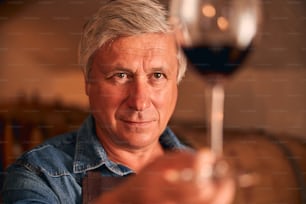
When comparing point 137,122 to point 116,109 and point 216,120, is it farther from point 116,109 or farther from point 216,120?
point 216,120

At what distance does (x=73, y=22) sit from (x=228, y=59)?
24.0 inches

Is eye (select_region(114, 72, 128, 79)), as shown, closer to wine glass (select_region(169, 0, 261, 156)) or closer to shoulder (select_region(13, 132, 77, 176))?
shoulder (select_region(13, 132, 77, 176))

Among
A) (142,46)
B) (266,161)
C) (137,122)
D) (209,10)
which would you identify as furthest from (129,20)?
(209,10)

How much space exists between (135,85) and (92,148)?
117 mm

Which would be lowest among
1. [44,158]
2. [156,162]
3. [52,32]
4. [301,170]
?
[301,170]

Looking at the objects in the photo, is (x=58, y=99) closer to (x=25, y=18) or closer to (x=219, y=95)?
(x=25, y=18)

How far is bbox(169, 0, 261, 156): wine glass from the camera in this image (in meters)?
0.47

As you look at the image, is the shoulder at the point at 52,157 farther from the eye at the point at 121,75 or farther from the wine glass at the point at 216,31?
the wine glass at the point at 216,31

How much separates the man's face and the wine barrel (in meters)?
Answer: 0.09

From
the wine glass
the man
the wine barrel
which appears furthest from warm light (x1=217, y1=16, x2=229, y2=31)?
the wine barrel

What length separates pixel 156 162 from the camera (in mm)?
437

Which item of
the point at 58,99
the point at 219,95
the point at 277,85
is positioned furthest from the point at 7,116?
the point at 219,95

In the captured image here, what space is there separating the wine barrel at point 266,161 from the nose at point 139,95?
0.12 meters

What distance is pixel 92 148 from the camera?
3.23 feet
